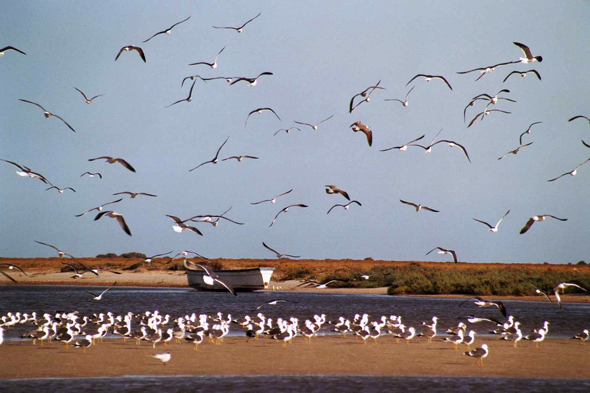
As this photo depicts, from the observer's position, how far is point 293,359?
1888 centimetres

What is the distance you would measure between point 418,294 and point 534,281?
28.5 feet

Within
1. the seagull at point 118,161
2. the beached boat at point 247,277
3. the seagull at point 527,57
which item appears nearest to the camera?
the seagull at point 118,161

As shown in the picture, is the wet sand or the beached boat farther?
the beached boat

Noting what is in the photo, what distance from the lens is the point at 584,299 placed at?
148 ft

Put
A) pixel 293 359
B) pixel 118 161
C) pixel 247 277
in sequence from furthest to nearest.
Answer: pixel 247 277
pixel 293 359
pixel 118 161

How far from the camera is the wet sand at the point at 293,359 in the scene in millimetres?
16859

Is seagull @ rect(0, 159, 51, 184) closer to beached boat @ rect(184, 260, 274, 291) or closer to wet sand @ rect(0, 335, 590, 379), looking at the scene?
wet sand @ rect(0, 335, 590, 379)

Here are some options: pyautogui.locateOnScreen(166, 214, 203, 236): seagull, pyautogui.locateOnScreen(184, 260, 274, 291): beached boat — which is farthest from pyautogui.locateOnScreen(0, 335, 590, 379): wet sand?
pyautogui.locateOnScreen(184, 260, 274, 291): beached boat

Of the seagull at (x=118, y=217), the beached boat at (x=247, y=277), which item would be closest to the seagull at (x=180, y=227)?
the seagull at (x=118, y=217)

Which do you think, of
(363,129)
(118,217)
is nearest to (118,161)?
(118,217)

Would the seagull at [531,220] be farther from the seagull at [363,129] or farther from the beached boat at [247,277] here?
the beached boat at [247,277]

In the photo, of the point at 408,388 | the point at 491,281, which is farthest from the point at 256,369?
the point at 491,281

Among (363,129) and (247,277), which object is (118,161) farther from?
(247,277)

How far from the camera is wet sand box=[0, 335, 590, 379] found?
1686 centimetres
